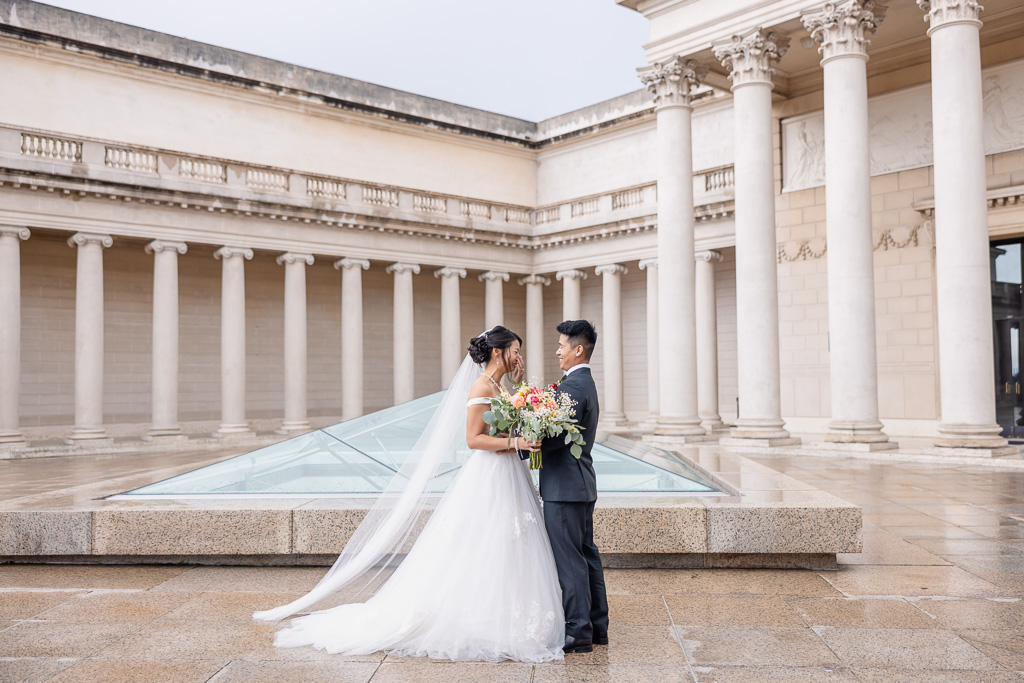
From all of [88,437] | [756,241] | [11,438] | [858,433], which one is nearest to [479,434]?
[858,433]

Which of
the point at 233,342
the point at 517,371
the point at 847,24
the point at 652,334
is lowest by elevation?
the point at 517,371

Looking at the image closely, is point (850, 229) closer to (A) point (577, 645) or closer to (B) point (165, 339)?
(A) point (577, 645)

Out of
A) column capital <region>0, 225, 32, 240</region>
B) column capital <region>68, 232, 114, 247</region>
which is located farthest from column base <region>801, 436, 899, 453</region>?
column capital <region>0, 225, 32, 240</region>

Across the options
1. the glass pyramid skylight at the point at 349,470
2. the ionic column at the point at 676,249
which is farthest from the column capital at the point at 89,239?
the glass pyramid skylight at the point at 349,470

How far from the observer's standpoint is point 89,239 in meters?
28.0

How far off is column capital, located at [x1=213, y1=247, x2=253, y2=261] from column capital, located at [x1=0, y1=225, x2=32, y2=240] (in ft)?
20.9

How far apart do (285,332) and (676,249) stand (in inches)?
617

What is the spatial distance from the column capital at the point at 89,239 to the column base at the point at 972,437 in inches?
1037

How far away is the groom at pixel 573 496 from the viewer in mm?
6402

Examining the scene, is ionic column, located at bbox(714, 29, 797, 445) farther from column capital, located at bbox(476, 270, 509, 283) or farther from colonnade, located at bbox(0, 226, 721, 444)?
column capital, located at bbox(476, 270, 509, 283)

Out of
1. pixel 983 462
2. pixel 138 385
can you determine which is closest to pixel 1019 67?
pixel 983 462

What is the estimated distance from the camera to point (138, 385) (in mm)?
32469

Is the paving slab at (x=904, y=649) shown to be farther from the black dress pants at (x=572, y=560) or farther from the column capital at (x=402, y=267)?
the column capital at (x=402, y=267)

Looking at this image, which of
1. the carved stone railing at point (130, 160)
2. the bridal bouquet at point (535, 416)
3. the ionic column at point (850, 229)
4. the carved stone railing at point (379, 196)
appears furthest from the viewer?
the carved stone railing at point (379, 196)
